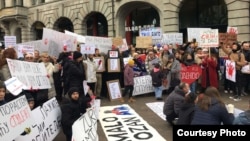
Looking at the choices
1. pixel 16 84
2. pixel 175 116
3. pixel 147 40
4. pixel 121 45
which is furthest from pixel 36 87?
pixel 147 40

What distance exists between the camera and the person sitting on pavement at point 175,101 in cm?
819

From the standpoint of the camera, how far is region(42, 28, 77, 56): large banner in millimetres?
10797

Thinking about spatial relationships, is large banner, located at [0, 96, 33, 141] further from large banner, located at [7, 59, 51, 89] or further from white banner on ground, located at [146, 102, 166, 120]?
white banner on ground, located at [146, 102, 166, 120]

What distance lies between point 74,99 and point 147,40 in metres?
9.08

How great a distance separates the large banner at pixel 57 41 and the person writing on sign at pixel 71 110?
3907 mm

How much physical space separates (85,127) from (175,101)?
2.49 metres

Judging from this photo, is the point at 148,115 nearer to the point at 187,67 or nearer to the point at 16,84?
the point at 187,67

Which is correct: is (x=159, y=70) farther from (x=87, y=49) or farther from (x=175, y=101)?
(x=175, y=101)

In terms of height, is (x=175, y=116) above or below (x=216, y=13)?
below

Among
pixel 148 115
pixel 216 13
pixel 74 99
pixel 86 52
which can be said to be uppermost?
pixel 216 13

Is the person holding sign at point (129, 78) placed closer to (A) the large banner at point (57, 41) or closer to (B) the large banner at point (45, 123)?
(A) the large banner at point (57, 41)

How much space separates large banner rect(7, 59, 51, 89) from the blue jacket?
3136 millimetres

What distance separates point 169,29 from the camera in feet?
75.2

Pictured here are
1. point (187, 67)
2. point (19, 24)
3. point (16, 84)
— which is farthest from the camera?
point (19, 24)
